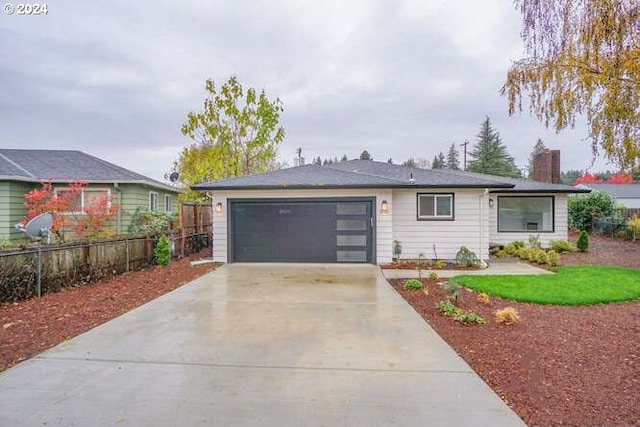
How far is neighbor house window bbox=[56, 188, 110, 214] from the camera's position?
12398mm

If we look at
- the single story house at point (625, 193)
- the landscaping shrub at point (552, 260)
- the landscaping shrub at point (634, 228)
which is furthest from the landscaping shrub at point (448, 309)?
the single story house at point (625, 193)

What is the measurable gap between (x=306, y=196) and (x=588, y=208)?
15.4 meters

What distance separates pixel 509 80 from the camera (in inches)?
237

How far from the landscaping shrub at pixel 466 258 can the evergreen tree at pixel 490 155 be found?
32.4m

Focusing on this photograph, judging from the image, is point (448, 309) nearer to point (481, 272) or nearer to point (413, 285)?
point (413, 285)

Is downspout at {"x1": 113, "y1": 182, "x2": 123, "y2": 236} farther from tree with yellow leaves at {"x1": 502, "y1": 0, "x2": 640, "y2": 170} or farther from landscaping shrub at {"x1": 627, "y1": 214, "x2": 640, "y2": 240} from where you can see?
landscaping shrub at {"x1": 627, "y1": 214, "x2": 640, "y2": 240}

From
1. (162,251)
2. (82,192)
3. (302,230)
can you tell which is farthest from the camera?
(82,192)

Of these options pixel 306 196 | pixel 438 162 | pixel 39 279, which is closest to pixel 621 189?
pixel 438 162

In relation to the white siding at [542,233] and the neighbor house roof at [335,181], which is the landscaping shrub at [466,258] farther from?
the white siding at [542,233]

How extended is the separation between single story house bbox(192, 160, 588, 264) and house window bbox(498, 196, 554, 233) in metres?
3.19

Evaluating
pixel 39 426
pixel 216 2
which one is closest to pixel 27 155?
pixel 216 2

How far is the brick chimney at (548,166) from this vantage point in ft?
53.7

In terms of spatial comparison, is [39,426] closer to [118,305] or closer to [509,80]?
[118,305]

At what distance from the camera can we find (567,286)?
24.8ft
